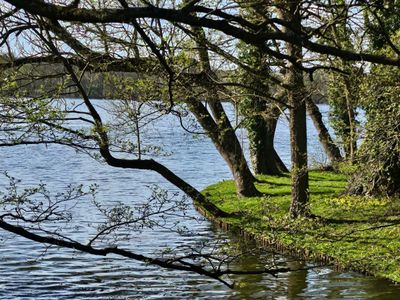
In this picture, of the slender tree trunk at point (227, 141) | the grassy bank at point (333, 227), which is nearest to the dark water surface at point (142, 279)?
the grassy bank at point (333, 227)

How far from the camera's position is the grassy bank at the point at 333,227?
11.9 meters

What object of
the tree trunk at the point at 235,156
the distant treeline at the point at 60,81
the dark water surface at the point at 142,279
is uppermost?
the distant treeline at the point at 60,81

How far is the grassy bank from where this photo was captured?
38.9 feet

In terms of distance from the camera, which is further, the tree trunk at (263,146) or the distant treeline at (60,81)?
the tree trunk at (263,146)

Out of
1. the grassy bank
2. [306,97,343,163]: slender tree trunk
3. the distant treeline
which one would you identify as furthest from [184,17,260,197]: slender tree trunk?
[306,97,343,163]: slender tree trunk

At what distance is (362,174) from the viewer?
13.2m

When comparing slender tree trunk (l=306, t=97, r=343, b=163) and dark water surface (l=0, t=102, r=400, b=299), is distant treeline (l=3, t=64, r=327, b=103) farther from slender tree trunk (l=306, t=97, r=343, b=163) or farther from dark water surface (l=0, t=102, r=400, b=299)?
slender tree trunk (l=306, t=97, r=343, b=163)

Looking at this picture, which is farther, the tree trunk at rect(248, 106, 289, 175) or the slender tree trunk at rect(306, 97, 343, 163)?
the slender tree trunk at rect(306, 97, 343, 163)

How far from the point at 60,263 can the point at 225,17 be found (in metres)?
9.67

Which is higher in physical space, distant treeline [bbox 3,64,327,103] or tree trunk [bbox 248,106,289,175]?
distant treeline [bbox 3,64,327,103]

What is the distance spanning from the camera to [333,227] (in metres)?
15.7

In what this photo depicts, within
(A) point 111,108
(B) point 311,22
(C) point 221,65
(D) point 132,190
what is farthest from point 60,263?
(D) point 132,190

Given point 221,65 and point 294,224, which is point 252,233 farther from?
point 294,224

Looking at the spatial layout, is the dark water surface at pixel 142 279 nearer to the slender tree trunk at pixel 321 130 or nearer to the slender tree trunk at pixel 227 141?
the slender tree trunk at pixel 227 141
